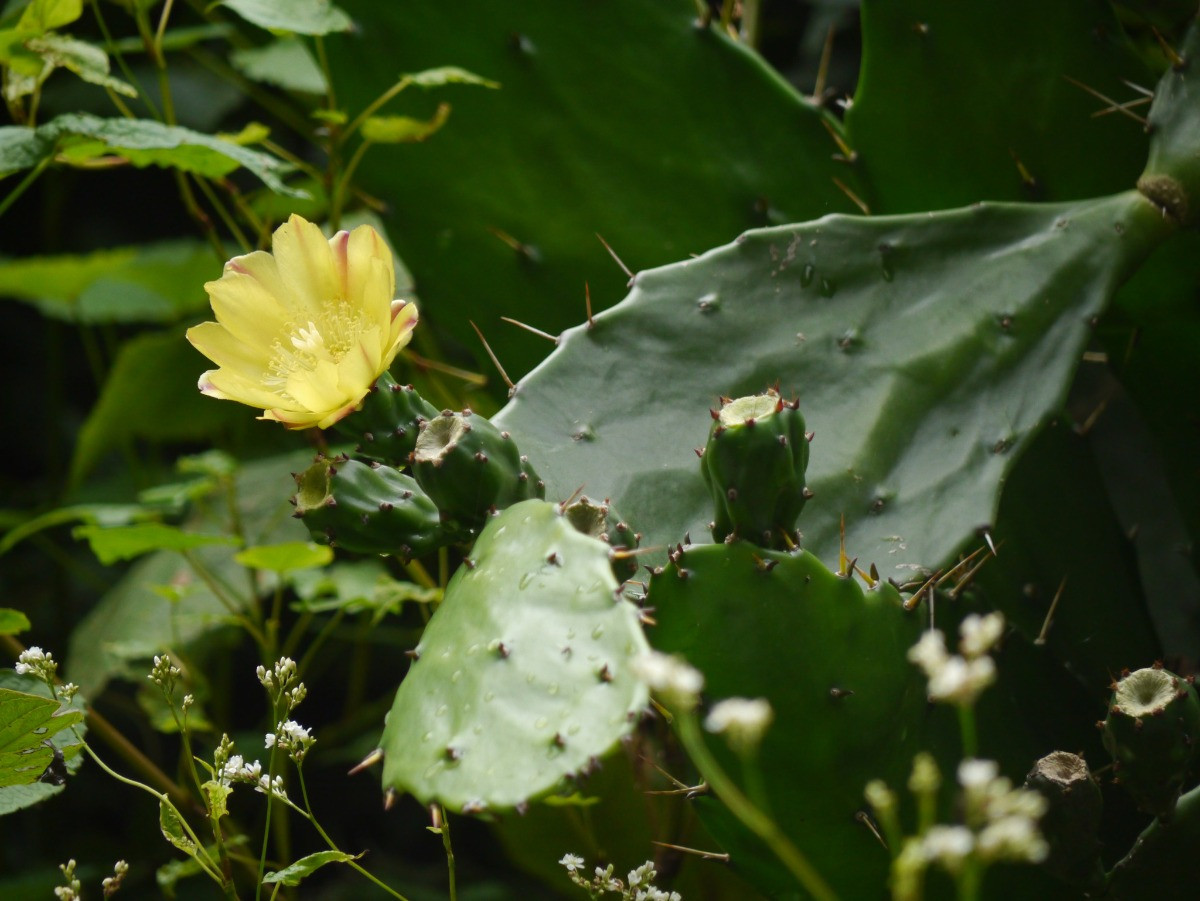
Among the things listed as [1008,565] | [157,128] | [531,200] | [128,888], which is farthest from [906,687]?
[128,888]

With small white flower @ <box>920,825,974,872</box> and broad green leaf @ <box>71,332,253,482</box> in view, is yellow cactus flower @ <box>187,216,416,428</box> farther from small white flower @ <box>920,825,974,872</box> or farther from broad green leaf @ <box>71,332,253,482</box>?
broad green leaf @ <box>71,332,253,482</box>

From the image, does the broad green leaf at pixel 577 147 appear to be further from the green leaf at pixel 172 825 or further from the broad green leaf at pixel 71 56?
the green leaf at pixel 172 825

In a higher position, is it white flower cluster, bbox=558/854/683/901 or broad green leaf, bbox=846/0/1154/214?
broad green leaf, bbox=846/0/1154/214

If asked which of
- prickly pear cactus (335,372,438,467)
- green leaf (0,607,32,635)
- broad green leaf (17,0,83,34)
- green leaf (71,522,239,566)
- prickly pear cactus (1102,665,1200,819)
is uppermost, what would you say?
broad green leaf (17,0,83,34)

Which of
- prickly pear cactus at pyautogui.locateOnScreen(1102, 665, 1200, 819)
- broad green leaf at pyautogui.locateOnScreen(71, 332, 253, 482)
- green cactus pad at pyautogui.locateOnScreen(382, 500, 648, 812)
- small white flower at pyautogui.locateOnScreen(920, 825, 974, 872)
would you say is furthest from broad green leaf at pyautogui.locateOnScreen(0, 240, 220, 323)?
small white flower at pyautogui.locateOnScreen(920, 825, 974, 872)

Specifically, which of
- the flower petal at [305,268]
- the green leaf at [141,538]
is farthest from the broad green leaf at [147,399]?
the flower petal at [305,268]

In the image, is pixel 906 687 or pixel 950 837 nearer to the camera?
pixel 950 837

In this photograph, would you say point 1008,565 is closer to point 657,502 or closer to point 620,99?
point 657,502

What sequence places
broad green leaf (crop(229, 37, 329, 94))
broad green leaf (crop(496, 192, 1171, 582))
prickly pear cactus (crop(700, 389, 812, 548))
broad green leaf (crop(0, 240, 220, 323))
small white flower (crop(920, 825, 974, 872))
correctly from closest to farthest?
small white flower (crop(920, 825, 974, 872)), prickly pear cactus (crop(700, 389, 812, 548)), broad green leaf (crop(496, 192, 1171, 582)), broad green leaf (crop(229, 37, 329, 94)), broad green leaf (crop(0, 240, 220, 323))
